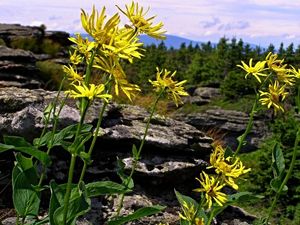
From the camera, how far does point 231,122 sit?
1704 inches

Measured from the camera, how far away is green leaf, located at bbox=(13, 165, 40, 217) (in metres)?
2.49

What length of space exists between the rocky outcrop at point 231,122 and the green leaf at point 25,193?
39.7m

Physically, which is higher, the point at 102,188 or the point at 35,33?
the point at 102,188

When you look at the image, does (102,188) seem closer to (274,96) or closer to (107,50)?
(107,50)

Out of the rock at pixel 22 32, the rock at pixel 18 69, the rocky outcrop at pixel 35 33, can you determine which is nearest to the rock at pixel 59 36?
the rocky outcrop at pixel 35 33

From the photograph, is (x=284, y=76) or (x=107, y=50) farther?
(x=284, y=76)

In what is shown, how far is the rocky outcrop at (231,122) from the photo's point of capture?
42.4 metres

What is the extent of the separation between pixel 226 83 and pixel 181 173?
45.2 m

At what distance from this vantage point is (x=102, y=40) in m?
1.84

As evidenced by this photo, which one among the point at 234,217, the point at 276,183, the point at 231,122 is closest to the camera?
the point at 276,183

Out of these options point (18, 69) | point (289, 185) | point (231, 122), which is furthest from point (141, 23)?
point (231, 122)

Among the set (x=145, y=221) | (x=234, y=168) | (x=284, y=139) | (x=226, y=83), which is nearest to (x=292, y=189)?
(x=284, y=139)

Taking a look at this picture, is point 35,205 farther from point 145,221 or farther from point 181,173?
point 181,173

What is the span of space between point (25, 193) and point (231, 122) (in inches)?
1627
